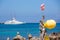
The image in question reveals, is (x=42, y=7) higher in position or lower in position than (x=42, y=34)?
higher

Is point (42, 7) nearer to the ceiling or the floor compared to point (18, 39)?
nearer to the ceiling

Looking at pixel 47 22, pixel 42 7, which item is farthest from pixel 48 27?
pixel 42 7

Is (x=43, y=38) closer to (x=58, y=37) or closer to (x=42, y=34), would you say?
(x=42, y=34)

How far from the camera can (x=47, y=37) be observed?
9.07 feet

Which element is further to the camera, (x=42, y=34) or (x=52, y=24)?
(x=52, y=24)

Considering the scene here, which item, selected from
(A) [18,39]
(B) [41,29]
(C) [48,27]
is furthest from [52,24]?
(A) [18,39]

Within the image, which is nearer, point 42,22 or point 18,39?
point 42,22

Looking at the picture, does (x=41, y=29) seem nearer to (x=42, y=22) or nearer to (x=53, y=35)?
(x=42, y=22)

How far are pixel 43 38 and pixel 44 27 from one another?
0.13 metres

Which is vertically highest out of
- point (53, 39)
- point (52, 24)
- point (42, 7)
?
point (42, 7)

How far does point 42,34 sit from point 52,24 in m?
0.27

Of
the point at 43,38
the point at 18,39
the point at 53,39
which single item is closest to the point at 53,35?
the point at 53,39

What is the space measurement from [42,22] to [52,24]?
230 millimetres

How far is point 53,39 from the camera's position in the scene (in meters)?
2.78
